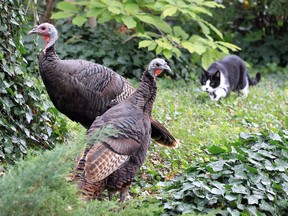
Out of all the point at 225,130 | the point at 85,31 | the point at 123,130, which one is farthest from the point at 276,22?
the point at 123,130

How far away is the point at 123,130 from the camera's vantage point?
213 inches

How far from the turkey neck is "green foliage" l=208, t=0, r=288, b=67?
326 inches

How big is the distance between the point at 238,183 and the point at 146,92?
106 cm

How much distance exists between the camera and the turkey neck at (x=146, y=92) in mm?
5738

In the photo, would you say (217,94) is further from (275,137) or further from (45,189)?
(45,189)

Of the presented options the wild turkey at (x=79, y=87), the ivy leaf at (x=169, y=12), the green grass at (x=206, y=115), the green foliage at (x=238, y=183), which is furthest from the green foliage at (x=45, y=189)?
the ivy leaf at (x=169, y=12)

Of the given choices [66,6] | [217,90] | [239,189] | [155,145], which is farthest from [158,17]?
[239,189]

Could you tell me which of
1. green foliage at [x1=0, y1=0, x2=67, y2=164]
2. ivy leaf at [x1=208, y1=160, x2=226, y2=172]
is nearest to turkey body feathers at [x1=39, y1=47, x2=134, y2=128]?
green foliage at [x1=0, y1=0, x2=67, y2=164]

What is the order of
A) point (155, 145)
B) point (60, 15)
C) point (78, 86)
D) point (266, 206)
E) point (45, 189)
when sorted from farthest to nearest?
1. point (60, 15)
2. point (155, 145)
3. point (78, 86)
4. point (266, 206)
5. point (45, 189)

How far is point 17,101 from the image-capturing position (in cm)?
624

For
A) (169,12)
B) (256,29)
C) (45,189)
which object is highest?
(45,189)

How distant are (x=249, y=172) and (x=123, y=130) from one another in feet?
3.61

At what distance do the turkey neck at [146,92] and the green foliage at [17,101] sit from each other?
119cm

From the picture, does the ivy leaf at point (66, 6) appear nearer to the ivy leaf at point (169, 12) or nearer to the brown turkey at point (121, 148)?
the ivy leaf at point (169, 12)
